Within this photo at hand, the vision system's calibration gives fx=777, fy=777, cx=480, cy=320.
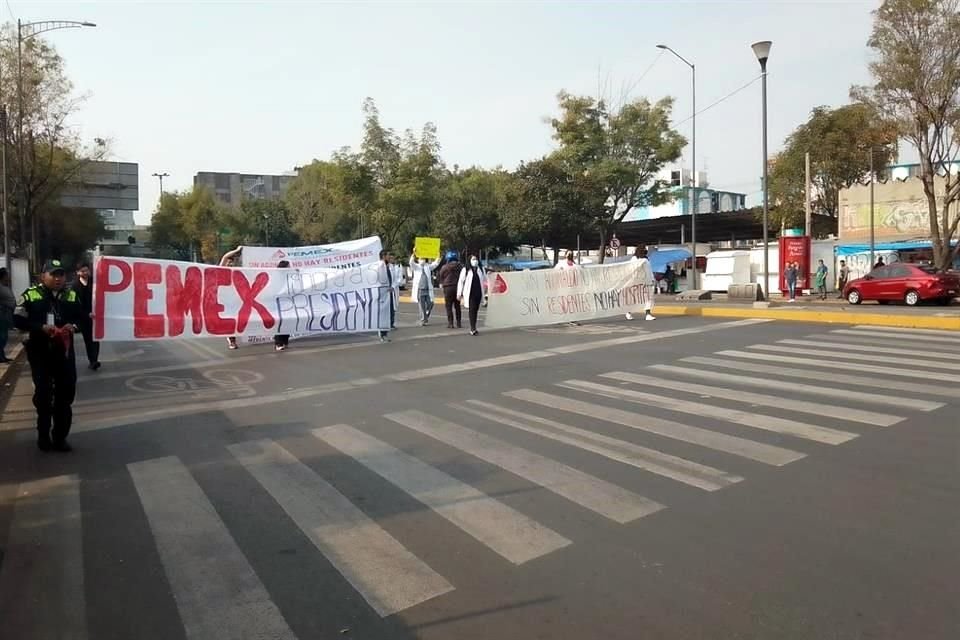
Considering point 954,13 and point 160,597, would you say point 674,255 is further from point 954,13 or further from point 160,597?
point 160,597

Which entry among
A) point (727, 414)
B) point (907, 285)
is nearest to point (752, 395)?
point (727, 414)

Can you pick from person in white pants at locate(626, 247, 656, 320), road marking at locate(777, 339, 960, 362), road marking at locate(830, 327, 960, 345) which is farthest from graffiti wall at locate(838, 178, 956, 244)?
road marking at locate(777, 339, 960, 362)

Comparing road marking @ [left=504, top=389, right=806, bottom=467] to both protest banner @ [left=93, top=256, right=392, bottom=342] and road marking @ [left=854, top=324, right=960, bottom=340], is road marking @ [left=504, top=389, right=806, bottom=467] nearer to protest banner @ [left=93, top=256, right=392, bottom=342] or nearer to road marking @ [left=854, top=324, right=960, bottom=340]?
protest banner @ [left=93, top=256, right=392, bottom=342]

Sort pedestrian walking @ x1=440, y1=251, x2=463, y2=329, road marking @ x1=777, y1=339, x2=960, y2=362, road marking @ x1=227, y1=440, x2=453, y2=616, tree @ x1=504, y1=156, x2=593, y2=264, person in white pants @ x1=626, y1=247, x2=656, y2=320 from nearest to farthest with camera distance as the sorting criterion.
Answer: road marking @ x1=227, y1=440, x2=453, y2=616 < road marking @ x1=777, y1=339, x2=960, y2=362 < pedestrian walking @ x1=440, y1=251, x2=463, y2=329 < person in white pants @ x1=626, y1=247, x2=656, y2=320 < tree @ x1=504, y1=156, x2=593, y2=264

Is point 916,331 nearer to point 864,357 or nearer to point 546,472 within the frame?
point 864,357

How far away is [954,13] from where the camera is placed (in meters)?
26.7

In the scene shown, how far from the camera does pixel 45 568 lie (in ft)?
14.6

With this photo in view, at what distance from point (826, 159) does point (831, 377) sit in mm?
38772

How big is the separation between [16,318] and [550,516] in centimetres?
520

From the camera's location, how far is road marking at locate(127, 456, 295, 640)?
371 centimetres

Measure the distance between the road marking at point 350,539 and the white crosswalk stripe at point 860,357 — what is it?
8.86 meters

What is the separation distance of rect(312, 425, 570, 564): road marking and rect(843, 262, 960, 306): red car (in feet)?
79.1

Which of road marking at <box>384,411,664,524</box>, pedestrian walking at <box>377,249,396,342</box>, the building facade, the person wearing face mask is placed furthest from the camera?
the building facade

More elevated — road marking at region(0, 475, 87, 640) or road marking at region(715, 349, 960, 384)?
road marking at region(715, 349, 960, 384)
